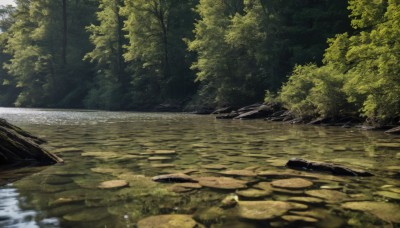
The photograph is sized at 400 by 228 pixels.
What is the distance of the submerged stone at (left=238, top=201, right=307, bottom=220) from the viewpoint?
3955mm

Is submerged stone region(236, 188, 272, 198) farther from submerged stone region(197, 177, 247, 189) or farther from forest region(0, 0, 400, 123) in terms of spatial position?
forest region(0, 0, 400, 123)

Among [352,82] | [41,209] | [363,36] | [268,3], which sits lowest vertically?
[41,209]

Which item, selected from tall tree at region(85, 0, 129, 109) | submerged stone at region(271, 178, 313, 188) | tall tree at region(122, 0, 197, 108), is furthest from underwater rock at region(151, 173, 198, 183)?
tall tree at region(85, 0, 129, 109)

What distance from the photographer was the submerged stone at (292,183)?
5.22 m

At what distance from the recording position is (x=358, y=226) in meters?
3.63

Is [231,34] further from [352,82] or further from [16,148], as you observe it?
[16,148]

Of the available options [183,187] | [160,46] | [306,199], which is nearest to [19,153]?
[183,187]

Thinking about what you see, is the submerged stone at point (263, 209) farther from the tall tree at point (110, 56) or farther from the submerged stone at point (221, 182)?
the tall tree at point (110, 56)

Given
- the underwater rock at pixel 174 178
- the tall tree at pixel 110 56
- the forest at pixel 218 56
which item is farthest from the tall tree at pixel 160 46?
the underwater rock at pixel 174 178

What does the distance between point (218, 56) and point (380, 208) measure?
27.4m

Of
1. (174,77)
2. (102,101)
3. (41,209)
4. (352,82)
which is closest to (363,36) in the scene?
(352,82)

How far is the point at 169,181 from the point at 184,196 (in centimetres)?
82

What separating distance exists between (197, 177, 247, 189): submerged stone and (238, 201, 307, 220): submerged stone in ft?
2.60

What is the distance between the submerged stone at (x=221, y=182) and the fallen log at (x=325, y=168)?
1609mm
